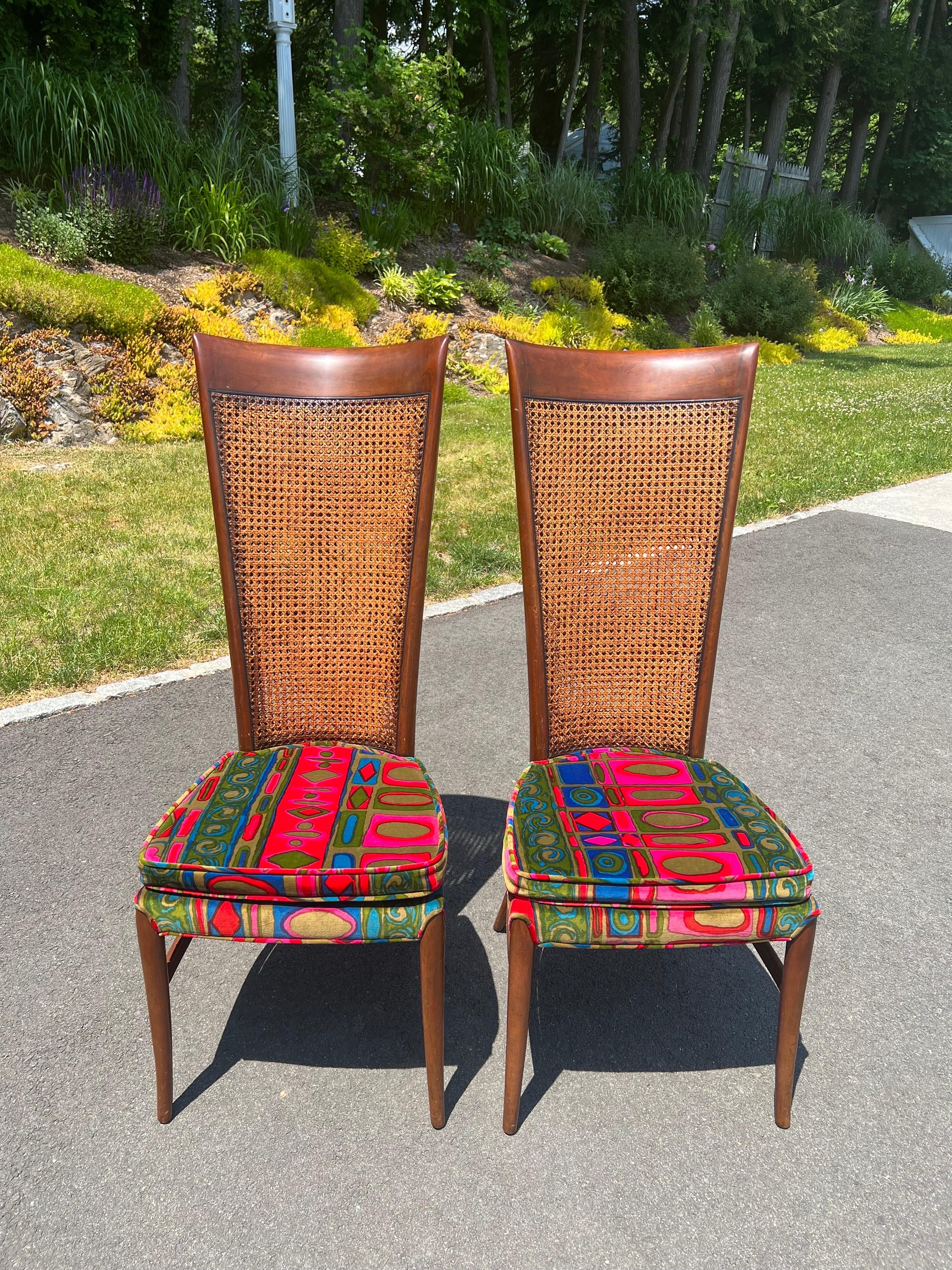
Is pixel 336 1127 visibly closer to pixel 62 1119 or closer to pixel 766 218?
pixel 62 1119

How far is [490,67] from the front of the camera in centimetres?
1750

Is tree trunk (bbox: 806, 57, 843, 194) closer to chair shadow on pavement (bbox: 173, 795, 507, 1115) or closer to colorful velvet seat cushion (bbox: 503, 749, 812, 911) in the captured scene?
colorful velvet seat cushion (bbox: 503, 749, 812, 911)

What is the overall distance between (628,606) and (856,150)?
98.5ft

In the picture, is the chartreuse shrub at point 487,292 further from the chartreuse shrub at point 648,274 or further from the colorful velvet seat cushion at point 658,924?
the colorful velvet seat cushion at point 658,924

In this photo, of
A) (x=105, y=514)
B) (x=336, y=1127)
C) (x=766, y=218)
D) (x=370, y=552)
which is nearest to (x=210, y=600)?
(x=105, y=514)

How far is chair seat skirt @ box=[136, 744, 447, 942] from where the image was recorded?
1859 millimetres

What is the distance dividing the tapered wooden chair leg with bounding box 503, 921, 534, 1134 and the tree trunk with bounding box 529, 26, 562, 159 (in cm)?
2074

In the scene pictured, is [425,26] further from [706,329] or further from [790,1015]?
[790,1015]

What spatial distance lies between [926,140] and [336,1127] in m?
35.7

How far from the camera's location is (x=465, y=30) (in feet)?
50.5

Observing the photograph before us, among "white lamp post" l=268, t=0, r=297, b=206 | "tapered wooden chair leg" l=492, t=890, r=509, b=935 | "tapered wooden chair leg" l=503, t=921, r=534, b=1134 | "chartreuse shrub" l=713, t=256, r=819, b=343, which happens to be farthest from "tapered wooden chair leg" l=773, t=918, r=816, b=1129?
"chartreuse shrub" l=713, t=256, r=819, b=343

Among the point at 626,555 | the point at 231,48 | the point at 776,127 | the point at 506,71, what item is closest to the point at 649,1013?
the point at 626,555

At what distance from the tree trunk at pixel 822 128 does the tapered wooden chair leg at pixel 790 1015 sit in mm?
24869

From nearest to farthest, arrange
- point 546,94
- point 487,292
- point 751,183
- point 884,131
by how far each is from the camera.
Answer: point 487,292 → point 751,183 → point 546,94 → point 884,131
